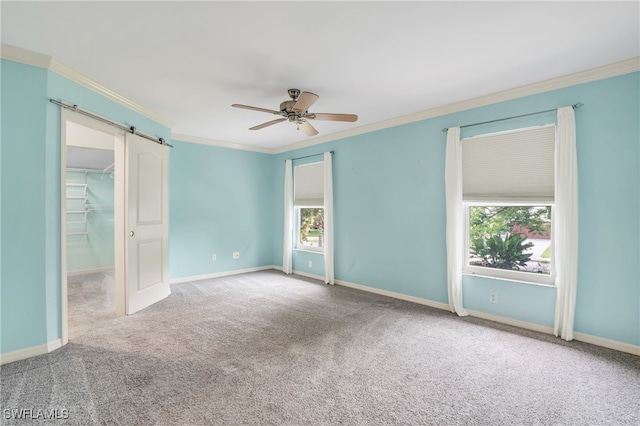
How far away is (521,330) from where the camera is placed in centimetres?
312

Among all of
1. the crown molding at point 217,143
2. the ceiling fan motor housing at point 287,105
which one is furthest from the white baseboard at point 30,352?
the crown molding at point 217,143

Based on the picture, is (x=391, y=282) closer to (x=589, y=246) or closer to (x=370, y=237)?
(x=370, y=237)

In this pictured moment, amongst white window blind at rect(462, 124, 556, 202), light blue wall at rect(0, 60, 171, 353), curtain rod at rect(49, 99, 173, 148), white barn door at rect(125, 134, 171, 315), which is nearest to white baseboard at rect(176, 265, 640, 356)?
white barn door at rect(125, 134, 171, 315)

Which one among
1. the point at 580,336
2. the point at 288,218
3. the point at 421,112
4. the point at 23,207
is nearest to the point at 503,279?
the point at 580,336

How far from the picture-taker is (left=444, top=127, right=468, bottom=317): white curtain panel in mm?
3574

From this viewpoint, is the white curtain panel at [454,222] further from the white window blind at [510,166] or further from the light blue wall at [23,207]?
the light blue wall at [23,207]

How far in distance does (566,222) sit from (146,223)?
4.70m

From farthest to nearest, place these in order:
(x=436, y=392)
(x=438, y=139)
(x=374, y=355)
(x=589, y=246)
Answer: (x=438, y=139), (x=589, y=246), (x=374, y=355), (x=436, y=392)

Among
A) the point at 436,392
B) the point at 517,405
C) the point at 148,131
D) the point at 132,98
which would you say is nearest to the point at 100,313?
the point at 148,131

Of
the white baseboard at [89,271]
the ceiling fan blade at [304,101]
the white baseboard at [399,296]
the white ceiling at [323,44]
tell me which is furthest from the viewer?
the white baseboard at [89,271]

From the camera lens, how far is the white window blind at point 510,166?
3082 millimetres

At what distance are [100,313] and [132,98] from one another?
2.59 meters

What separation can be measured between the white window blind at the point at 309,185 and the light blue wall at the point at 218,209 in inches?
29.3

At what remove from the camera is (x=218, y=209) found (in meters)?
5.56
